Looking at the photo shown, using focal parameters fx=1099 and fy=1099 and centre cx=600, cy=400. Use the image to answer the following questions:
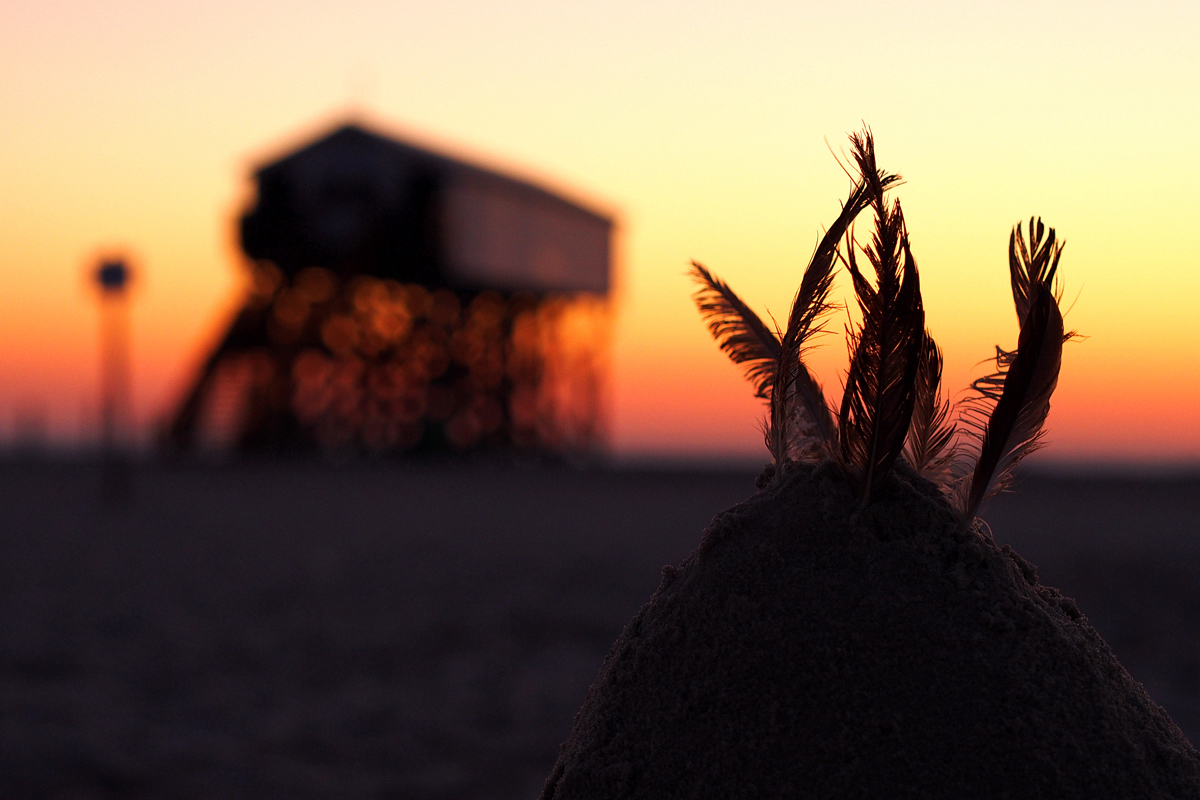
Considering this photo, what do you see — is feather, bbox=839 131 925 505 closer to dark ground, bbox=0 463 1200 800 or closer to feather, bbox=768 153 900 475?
feather, bbox=768 153 900 475

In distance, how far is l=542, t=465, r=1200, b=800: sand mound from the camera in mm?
1721

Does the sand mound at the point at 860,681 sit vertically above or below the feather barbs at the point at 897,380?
below

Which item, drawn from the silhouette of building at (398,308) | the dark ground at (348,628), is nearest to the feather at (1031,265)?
the dark ground at (348,628)

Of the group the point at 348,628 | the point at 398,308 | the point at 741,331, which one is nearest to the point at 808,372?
the point at 741,331

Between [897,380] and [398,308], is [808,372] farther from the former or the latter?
[398,308]

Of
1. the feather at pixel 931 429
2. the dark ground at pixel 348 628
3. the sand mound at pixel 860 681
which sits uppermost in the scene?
the feather at pixel 931 429

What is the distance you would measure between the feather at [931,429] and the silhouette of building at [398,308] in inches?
1101

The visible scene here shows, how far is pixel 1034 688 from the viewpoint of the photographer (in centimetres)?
177

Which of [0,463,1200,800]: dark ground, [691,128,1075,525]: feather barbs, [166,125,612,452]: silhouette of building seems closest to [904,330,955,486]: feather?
[691,128,1075,525]: feather barbs

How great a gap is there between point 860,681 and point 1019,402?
23.1 inches

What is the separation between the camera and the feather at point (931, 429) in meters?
2.06

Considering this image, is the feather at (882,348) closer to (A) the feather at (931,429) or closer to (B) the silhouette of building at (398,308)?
(A) the feather at (931,429)

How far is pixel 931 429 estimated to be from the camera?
2.09 meters

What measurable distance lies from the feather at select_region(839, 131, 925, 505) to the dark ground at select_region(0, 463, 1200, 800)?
14.3ft
